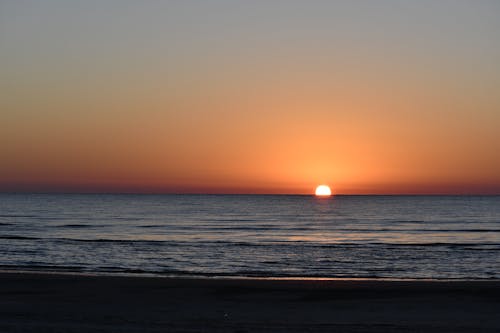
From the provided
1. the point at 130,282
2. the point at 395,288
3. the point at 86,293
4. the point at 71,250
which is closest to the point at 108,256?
the point at 71,250

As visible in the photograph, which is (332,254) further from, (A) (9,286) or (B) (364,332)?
(B) (364,332)

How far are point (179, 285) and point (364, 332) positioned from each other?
8.48 metres

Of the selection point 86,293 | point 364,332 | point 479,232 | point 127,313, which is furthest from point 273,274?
point 479,232

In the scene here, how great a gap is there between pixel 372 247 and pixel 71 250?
19.2 metres

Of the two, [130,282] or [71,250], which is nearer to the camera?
[130,282]

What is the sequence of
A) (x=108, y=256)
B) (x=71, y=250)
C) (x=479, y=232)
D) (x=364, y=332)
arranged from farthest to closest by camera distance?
(x=479, y=232)
(x=71, y=250)
(x=108, y=256)
(x=364, y=332)

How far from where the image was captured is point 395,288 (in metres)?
19.4

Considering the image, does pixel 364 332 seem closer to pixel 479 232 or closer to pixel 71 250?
pixel 71 250

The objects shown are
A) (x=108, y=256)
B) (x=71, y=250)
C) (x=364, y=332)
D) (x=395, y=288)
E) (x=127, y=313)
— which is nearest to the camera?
(x=364, y=332)

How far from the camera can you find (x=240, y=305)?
1645 centimetres

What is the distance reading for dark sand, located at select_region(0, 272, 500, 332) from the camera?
44.4ft

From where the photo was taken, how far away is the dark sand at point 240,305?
44.4 ft

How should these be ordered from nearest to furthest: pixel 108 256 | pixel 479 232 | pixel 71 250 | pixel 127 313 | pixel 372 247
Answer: pixel 127 313
pixel 108 256
pixel 71 250
pixel 372 247
pixel 479 232

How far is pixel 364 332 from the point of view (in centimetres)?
1286
